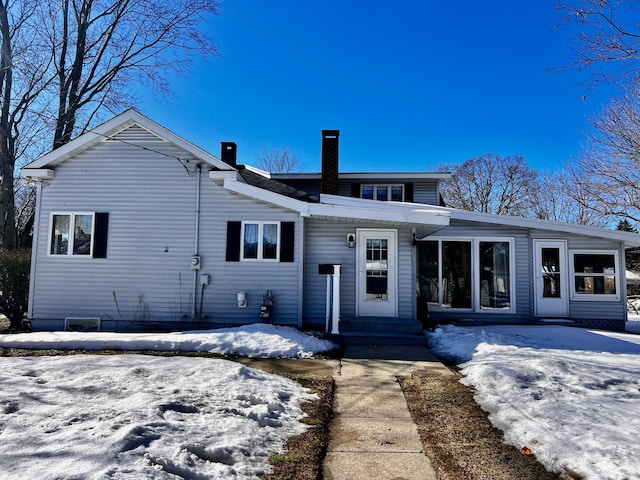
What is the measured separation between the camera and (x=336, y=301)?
28.4 feet

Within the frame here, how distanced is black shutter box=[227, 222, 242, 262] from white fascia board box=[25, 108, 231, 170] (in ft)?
4.69

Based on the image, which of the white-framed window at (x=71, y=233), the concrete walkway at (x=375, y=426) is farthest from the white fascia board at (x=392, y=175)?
the concrete walkway at (x=375, y=426)

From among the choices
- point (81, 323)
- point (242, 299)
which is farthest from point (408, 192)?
point (81, 323)

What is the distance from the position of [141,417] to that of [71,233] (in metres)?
8.07

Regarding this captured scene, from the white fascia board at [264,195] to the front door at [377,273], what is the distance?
1735mm

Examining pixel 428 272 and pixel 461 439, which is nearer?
pixel 461 439

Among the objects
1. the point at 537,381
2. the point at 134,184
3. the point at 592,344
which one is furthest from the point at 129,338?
the point at 592,344

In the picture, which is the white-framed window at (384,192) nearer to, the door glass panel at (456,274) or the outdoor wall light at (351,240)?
the door glass panel at (456,274)

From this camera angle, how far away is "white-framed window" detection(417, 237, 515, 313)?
11102 mm

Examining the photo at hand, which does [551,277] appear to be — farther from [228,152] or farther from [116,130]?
[116,130]

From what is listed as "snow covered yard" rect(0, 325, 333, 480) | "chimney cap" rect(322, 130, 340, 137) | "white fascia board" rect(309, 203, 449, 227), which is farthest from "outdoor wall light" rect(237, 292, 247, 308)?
"chimney cap" rect(322, 130, 340, 137)

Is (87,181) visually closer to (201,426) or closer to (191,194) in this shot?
(191,194)

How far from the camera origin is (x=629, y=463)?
9.73ft

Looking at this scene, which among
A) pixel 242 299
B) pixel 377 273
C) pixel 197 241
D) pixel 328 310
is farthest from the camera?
pixel 377 273
